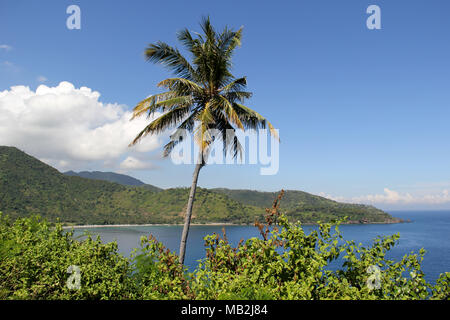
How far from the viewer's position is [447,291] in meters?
4.63

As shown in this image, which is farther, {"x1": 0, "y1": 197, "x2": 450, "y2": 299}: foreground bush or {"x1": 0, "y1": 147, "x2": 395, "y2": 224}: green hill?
{"x1": 0, "y1": 147, "x2": 395, "y2": 224}: green hill

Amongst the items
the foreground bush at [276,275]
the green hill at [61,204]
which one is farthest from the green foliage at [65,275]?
the green hill at [61,204]

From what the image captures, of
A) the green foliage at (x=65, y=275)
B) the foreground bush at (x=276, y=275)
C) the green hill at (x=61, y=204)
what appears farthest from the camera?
the green hill at (x=61, y=204)

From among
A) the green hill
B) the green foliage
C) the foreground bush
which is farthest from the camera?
the green hill

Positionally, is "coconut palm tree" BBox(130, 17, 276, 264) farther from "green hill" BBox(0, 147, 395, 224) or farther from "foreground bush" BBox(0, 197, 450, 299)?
"green hill" BBox(0, 147, 395, 224)

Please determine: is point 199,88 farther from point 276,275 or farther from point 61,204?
point 61,204

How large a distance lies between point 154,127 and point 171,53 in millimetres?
3035

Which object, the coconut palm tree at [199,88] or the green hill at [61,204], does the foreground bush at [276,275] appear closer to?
the coconut palm tree at [199,88]

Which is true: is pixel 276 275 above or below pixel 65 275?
above

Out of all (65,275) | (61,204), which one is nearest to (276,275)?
(65,275)

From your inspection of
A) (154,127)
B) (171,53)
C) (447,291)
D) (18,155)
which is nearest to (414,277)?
(447,291)

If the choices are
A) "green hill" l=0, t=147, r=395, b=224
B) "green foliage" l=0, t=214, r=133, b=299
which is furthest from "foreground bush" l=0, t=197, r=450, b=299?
"green hill" l=0, t=147, r=395, b=224
